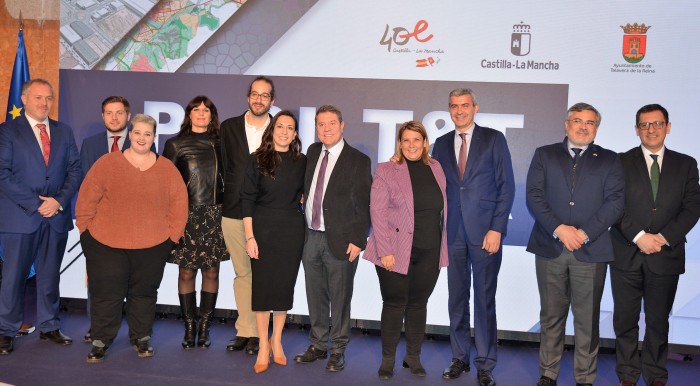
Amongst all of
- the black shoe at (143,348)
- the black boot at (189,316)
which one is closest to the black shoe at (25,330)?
the black shoe at (143,348)

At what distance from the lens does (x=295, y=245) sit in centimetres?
421

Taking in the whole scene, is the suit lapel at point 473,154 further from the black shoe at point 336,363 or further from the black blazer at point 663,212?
the black shoe at point 336,363

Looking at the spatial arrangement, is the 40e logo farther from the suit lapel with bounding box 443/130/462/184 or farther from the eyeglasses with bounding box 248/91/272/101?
the eyeglasses with bounding box 248/91/272/101

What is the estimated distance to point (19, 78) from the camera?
223 inches

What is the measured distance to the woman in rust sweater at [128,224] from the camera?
413 cm

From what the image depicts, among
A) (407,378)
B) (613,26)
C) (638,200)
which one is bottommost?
(407,378)

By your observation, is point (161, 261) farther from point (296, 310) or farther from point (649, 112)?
point (649, 112)

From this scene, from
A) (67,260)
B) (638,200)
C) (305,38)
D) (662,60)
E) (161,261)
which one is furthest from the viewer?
(67,260)

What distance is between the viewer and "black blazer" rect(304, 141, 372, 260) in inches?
163

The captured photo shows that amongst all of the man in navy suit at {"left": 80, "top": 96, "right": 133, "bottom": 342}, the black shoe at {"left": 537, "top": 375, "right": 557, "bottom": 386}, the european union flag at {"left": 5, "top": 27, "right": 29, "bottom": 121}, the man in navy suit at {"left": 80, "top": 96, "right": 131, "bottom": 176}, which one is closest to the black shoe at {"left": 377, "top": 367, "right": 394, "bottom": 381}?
the black shoe at {"left": 537, "top": 375, "right": 557, "bottom": 386}

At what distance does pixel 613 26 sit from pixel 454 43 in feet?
3.88

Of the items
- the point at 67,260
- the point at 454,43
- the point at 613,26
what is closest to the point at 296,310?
the point at 67,260

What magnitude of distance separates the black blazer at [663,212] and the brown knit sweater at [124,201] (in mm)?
2774

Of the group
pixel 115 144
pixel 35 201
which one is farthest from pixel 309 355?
pixel 35 201
